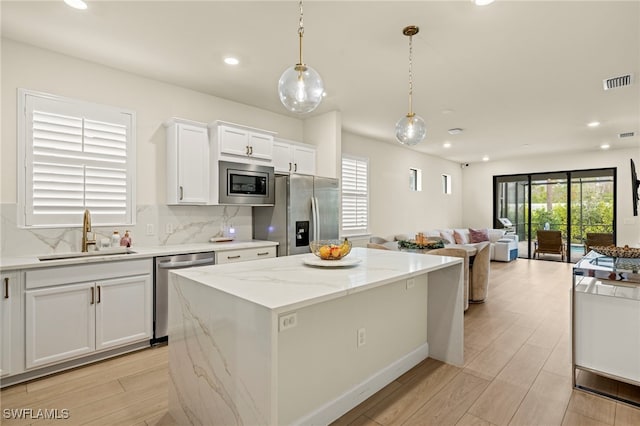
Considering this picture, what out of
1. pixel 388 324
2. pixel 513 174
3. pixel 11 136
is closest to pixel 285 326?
pixel 388 324

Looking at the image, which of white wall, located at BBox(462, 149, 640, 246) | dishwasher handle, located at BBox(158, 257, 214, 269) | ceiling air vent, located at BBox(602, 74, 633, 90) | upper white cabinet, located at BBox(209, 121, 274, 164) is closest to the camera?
dishwasher handle, located at BBox(158, 257, 214, 269)

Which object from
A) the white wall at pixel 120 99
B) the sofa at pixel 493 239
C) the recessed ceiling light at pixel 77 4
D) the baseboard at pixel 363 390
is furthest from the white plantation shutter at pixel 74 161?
the sofa at pixel 493 239

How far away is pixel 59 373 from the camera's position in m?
2.66

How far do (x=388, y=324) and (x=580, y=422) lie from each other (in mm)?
1259

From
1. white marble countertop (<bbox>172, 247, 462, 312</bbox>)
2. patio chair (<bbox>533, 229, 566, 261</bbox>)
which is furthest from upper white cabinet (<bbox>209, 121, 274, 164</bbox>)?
patio chair (<bbox>533, 229, 566, 261</bbox>)

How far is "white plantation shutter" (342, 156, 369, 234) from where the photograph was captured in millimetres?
5836

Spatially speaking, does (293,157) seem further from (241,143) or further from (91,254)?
(91,254)

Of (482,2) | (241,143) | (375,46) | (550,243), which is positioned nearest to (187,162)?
(241,143)

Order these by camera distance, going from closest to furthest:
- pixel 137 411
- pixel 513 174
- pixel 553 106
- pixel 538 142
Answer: pixel 137 411 < pixel 553 106 < pixel 538 142 < pixel 513 174

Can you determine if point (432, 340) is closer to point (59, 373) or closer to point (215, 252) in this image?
point (215, 252)

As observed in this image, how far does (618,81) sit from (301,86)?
3835mm

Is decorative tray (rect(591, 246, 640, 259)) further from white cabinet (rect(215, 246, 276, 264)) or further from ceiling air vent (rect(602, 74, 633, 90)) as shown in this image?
white cabinet (rect(215, 246, 276, 264))

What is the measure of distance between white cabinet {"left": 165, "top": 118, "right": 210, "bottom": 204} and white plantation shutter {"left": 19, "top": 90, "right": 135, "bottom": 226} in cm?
38

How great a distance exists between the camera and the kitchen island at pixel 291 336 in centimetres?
149
